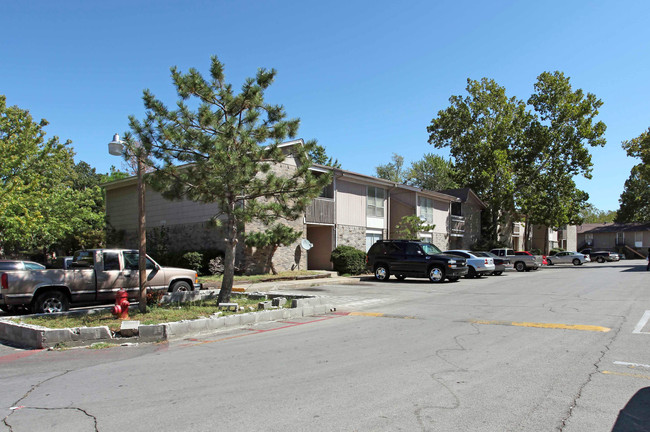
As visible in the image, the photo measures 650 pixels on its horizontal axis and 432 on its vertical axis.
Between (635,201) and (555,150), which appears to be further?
(635,201)

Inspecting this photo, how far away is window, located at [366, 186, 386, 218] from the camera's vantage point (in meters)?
30.9

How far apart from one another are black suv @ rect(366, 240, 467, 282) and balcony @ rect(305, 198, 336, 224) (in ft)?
14.1


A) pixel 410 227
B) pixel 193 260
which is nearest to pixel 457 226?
pixel 410 227

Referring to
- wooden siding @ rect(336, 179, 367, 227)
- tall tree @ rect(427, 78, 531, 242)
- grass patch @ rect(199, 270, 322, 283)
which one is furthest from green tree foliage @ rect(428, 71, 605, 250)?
grass patch @ rect(199, 270, 322, 283)

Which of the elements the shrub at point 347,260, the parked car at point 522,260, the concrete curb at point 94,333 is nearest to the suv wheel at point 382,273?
the shrub at point 347,260

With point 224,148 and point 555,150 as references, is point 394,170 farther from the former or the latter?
point 224,148

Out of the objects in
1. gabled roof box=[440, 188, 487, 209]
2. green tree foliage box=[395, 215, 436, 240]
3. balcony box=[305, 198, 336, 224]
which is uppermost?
gabled roof box=[440, 188, 487, 209]

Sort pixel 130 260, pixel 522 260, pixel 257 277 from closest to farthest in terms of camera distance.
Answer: pixel 130 260 < pixel 257 277 < pixel 522 260

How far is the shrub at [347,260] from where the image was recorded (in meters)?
25.6

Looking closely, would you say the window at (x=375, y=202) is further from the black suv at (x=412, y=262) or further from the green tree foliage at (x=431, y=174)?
the green tree foliage at (x=431, y=174)

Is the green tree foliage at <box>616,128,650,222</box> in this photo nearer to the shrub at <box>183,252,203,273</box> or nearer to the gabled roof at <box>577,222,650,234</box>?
the gabled roof at <box>577,222,650,234</box>

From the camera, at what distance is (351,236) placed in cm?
2905

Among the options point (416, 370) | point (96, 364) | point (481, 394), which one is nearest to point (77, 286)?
point (96, 364)

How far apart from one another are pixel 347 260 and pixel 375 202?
7046 millimetres
